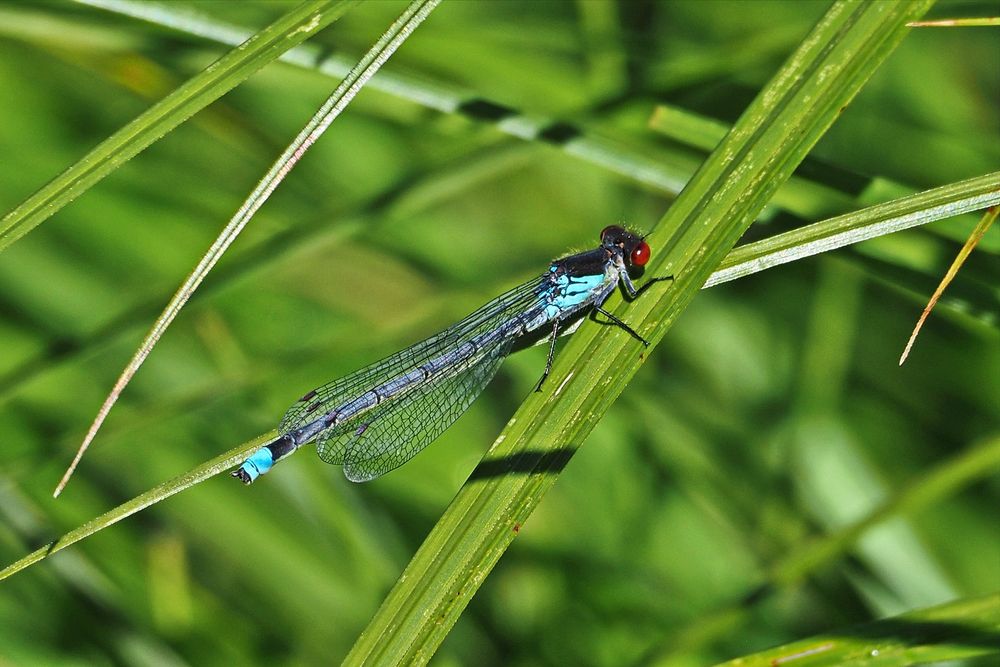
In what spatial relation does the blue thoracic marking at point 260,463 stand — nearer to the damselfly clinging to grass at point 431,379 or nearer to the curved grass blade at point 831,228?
the damselfly clinging to grass at point 431,379

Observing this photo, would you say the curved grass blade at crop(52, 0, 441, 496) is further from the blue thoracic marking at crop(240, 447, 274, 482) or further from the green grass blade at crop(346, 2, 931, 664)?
the blue thoracic marking at crop(240, 447, 274, 482)

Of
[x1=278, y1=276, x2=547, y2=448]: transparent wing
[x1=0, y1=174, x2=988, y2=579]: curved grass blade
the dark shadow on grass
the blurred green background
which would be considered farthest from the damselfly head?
the dark shadow on grass

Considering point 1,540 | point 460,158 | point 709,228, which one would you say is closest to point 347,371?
point 460,158

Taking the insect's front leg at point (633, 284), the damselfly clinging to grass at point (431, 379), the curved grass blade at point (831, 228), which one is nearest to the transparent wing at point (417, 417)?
the damselfly clinging to grass at point (431, 379)

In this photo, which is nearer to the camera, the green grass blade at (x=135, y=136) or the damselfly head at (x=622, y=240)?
the green grass blade at (x=135, y=136)

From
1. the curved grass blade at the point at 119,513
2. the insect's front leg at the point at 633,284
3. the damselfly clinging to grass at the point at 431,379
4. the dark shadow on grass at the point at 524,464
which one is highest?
the damselfly clinging to grass at the point at 431,379

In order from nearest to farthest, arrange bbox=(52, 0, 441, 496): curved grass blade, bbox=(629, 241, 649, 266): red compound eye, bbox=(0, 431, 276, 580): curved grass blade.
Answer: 1. bbox=(0, 431, 276, 580): curved grass blade
2. bbox=(52, 0, 441, 496): curved grass blade
3. bbox=(629, 241, 649, 266): red compound eye
